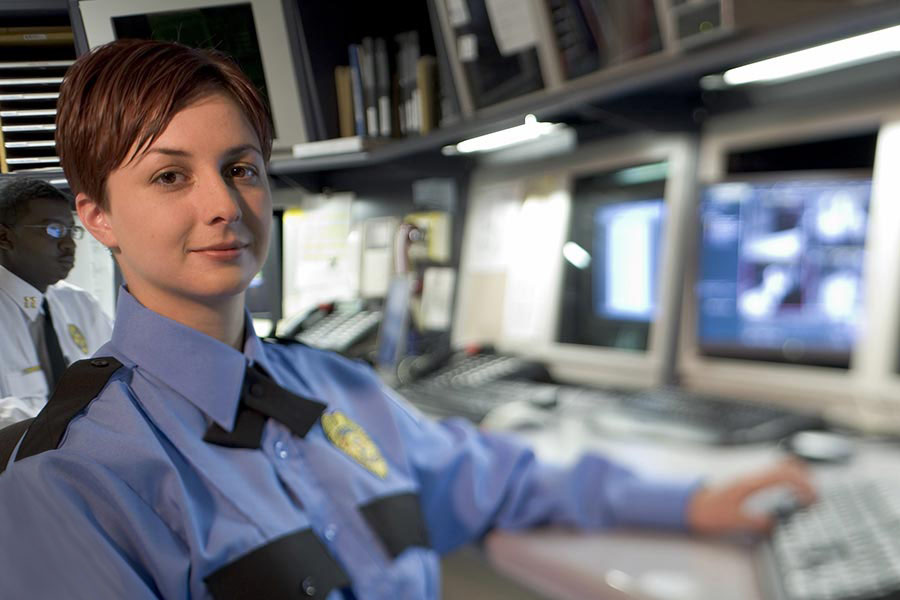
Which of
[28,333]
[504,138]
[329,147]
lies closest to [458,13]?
[504,138]

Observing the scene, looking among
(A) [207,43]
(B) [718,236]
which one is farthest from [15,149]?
(B) [718,236]

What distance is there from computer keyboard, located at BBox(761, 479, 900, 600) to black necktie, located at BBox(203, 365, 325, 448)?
1.43 ft

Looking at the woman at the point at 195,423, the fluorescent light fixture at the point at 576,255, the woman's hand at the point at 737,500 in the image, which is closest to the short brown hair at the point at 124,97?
the woman at the point at 195,423

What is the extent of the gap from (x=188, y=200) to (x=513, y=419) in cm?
100

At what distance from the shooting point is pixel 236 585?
53cm

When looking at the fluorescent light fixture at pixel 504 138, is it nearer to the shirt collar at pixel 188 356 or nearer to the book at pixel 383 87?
the book at pixel 383 87

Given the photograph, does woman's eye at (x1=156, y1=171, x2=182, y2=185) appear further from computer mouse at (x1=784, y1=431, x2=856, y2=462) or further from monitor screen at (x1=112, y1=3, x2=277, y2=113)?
computer mouse at (x1=784, y1=431, x2=856, y2=462)

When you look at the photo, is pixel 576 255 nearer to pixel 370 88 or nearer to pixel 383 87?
pixel 383 87

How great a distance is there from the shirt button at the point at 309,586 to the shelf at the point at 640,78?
315 mm

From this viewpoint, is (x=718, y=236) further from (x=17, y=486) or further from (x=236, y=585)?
(x=17, y=486)

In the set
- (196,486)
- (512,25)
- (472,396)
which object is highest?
(512,25)

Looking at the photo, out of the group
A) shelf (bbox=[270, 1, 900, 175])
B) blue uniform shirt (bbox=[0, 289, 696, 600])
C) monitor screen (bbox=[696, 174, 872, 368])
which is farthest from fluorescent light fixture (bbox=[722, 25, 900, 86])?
blue uniform shirt (bbox=[0, 289, 696, 600])

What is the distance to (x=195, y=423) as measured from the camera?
54cm

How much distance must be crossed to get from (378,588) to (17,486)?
0.41 meters
